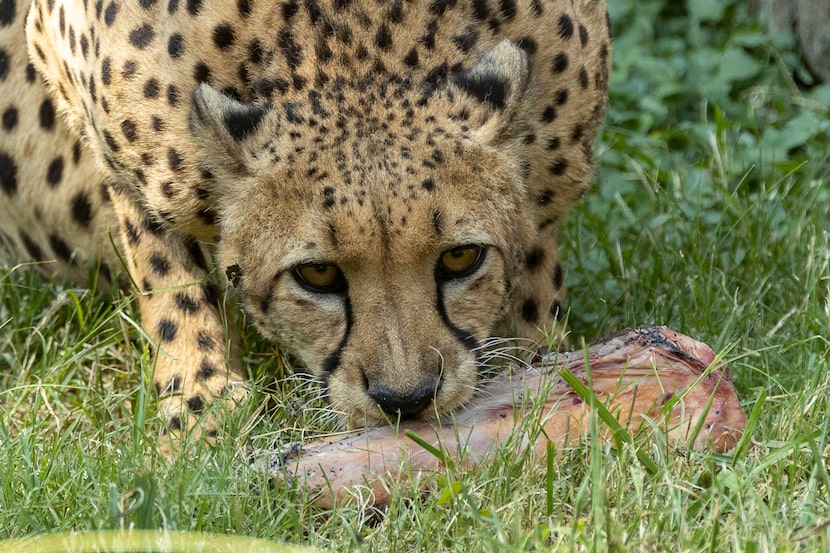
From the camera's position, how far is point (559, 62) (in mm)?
4066

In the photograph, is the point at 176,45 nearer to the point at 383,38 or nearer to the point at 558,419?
the point at 383,38

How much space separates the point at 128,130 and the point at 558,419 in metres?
1.56

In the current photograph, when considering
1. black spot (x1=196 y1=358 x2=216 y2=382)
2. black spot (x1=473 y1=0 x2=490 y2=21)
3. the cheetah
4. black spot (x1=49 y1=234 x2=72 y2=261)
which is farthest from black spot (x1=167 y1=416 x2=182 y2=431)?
black spot (x1=473 y1=0 x2=490 y2=21)

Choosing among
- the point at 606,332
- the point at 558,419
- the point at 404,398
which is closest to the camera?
the point at 404,398

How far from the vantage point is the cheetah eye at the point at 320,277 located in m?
3.68

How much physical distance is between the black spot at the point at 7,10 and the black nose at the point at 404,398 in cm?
232

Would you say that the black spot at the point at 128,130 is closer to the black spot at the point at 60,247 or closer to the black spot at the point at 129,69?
the black spot at the point at 129,69

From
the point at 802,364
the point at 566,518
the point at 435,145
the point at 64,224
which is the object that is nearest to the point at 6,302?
the point at 64,224

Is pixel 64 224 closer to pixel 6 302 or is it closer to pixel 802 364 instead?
pixel 6 302

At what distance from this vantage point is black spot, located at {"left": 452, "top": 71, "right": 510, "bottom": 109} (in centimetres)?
379

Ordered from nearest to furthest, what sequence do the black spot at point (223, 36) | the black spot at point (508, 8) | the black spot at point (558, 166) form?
the black spot at point (223, 36) → the black spot at point (508, 8) → the black spot at point (558, 166)

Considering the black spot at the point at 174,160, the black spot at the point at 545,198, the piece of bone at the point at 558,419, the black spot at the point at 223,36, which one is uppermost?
the black spot at the point at 223,36

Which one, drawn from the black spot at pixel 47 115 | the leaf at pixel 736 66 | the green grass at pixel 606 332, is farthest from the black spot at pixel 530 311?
the leaf at pixel 736 66

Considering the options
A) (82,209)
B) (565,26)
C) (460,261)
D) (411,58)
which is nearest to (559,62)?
(565,26)
